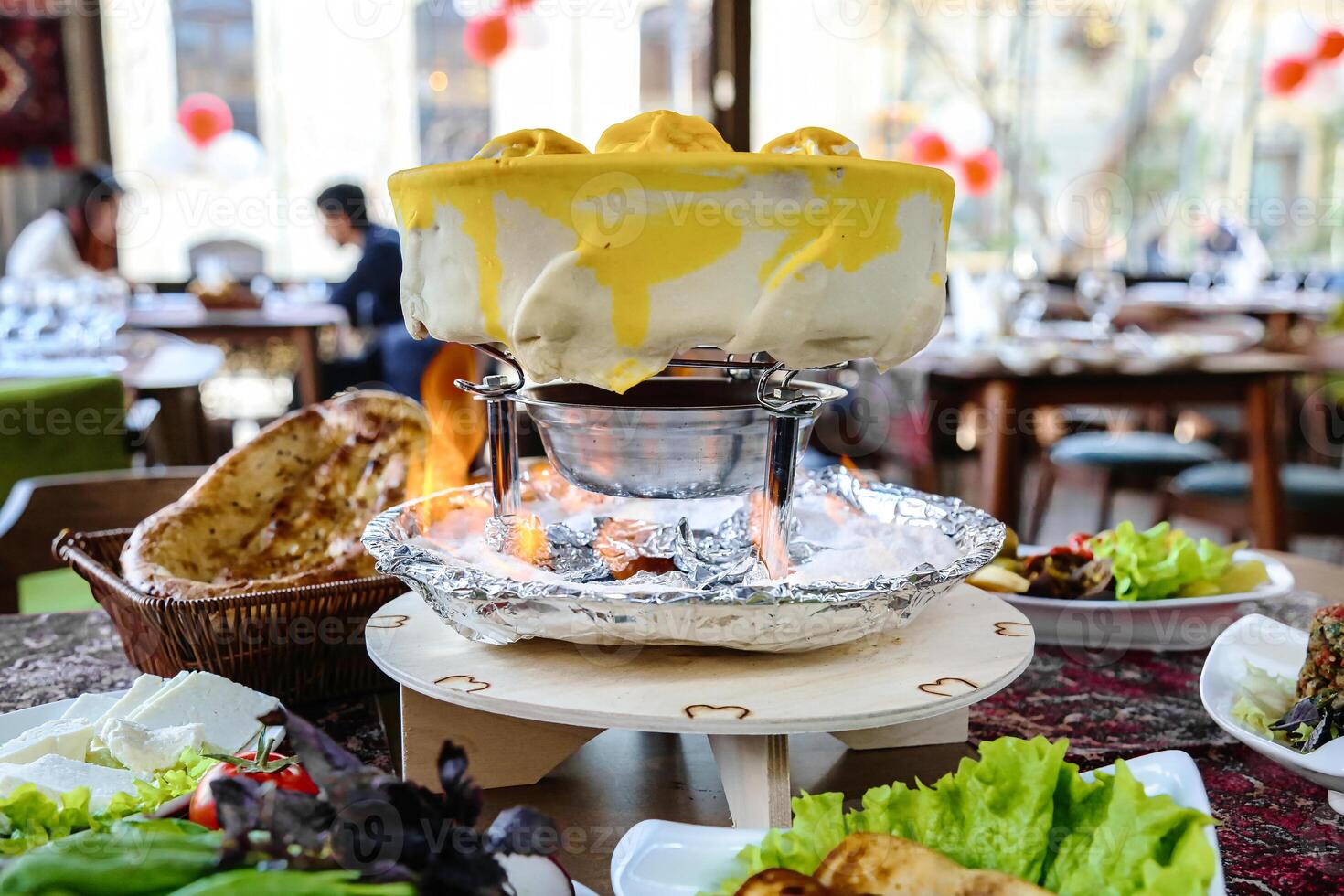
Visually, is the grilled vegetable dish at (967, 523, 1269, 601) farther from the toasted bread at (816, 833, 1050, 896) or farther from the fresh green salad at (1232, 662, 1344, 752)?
the toasted bread at (816, 833, 1050, 896)

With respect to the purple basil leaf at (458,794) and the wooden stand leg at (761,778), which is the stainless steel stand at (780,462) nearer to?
the wooden stand leg at (761,778)

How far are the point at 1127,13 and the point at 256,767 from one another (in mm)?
7102

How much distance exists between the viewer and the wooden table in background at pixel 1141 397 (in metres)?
2.93

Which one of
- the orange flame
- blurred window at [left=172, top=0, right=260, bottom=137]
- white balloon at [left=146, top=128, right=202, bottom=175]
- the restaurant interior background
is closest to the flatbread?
the orange flame

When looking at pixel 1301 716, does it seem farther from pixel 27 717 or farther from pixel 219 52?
pixel 219 52

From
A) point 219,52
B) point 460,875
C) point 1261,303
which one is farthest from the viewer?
point 219,52

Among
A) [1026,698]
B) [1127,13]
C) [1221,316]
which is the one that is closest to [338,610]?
[1026,698]

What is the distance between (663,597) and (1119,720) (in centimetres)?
53

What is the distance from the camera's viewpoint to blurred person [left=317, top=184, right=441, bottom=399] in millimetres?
4398

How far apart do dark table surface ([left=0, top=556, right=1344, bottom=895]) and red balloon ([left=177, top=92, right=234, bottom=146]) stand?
515cm

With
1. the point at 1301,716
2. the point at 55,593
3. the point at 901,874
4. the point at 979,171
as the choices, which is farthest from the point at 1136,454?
Answer: the point at 979,171

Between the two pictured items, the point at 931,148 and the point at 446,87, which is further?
the point at 446,87

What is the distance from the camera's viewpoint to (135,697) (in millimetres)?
936

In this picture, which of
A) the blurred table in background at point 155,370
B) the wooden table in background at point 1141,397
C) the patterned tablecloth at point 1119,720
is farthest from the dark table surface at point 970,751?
the wooden table in background at point 1141,397
